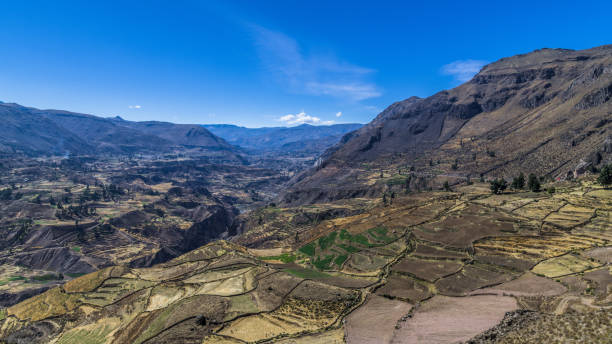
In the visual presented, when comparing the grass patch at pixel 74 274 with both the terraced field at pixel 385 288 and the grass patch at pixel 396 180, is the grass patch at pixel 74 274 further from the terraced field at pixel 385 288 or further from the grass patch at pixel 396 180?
the grass patch at pixel 396 180

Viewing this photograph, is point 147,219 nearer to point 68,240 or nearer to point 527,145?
point 68,240

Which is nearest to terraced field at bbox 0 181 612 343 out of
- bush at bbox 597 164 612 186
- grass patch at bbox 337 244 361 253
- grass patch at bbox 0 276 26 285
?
grass patch at bbox 337 244 361 253

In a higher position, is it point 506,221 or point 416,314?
point 506,221

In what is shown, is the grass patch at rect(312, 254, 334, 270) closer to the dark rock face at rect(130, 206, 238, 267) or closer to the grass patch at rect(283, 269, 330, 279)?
the grass patch at rect(283, 269, 330, 279)

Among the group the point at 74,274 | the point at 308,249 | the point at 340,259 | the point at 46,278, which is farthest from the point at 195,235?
the point at 340,259

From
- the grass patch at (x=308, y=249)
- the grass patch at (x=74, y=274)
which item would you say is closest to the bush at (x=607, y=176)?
the grass patch at (x=308, y=249)

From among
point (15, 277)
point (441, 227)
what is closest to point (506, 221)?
point (441, 227)

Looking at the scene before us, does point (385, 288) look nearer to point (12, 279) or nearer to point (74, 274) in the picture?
point (74, 274)
